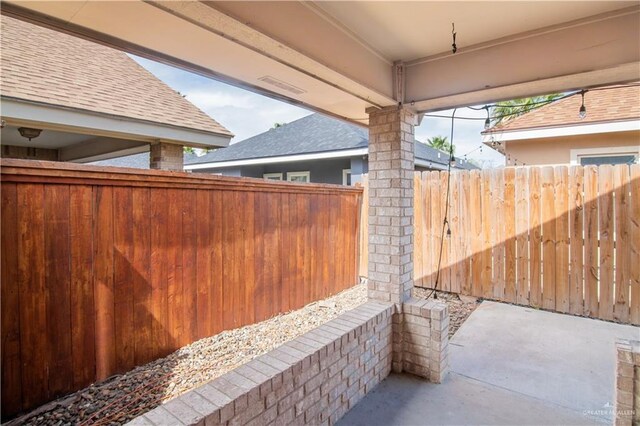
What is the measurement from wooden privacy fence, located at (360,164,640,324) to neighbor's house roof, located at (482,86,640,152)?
2.59 metres

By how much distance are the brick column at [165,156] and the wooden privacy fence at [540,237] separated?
3972mm

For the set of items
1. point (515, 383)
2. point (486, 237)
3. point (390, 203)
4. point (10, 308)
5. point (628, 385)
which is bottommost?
point (515, 383)

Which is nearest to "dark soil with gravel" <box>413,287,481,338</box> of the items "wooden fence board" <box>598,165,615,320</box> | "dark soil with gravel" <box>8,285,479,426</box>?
"dark soil with gravel" <box>8,285,479,426</box>

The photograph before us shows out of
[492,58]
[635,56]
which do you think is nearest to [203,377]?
[492,58]

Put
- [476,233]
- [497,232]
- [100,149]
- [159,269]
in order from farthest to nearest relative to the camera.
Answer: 1. [100,149]
2. [476,233]
3. [497,232]
4. [159,269]

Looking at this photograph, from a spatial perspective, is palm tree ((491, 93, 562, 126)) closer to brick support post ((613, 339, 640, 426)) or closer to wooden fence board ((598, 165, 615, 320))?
wooden fence board ((598, 165, 615, 320))

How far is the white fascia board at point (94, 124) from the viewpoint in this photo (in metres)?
3.84

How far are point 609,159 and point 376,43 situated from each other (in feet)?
20.0

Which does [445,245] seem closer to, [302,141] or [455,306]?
[455,306]

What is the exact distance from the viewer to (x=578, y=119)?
6.26 meters

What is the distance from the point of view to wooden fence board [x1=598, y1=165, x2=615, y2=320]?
408cm

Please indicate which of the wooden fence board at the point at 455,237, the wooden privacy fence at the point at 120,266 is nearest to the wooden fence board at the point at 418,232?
the wooden fence board at the point at 455,237

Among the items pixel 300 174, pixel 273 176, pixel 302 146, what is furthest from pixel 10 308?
A: pixel 273 176

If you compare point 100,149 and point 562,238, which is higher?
point 100,149
